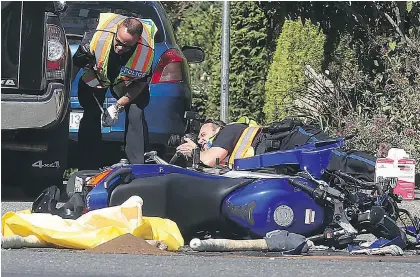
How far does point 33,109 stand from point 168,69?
1722mm

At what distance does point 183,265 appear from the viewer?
18.2 feet

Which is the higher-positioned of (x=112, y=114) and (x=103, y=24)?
(x=103, y=24)

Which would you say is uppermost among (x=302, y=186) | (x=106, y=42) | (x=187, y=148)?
(x=106, y=42)

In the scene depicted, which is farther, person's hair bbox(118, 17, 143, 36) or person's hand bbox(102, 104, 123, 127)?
person's hand bbox(102, 104, 123, 127)

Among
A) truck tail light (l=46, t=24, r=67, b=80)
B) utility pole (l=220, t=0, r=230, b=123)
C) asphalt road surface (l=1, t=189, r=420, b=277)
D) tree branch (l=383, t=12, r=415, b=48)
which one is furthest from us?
utility pole (l=220, t=0, r=230, b=123)

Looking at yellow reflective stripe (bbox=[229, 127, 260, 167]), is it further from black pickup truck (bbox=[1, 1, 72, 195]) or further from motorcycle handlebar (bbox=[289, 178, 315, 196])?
black pickup truck (bbox=[1, 1, 72, 195])

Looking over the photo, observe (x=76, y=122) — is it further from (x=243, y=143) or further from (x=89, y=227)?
(x=89, y=227)

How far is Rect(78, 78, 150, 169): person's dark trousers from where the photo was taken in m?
8.69

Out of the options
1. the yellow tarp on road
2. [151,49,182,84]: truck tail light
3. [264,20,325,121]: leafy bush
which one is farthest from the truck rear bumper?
[264,20,325,121]: leafy bush

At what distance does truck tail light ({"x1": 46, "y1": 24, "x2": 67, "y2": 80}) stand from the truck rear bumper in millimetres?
88

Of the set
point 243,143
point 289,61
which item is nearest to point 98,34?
point 243,143

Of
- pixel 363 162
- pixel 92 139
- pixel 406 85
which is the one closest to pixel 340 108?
pixel 406 85

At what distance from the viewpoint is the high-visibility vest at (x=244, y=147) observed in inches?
295

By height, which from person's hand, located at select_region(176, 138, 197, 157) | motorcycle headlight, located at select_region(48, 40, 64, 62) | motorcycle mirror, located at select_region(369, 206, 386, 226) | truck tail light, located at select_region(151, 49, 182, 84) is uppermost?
motorcycle headlight, located at select_region(48, 40, 64, 62)
